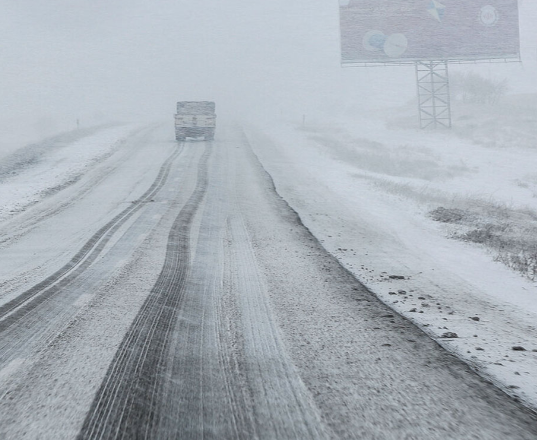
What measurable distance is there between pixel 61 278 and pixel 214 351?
104 inches

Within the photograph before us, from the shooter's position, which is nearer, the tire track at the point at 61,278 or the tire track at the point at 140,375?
the tire track at the point at 140,375

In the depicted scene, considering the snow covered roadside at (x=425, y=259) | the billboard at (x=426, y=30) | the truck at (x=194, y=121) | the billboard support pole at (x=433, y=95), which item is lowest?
the snow covered roadside at (x=425, y=259)

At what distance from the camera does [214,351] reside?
309cm

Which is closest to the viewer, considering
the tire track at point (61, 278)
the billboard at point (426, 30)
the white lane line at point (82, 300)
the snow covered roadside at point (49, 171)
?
the tire track at point (61, 278)

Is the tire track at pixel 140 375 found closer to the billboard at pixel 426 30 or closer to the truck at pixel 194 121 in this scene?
the truck at pixel 194 121

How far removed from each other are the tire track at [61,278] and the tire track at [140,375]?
103 centimetres

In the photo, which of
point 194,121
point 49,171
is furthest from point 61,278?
point 194,121

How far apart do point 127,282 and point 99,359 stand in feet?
5.78

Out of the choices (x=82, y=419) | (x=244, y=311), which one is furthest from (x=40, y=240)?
(x=82, y=419)

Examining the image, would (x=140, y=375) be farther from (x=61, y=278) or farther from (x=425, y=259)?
(x=425, y=259)

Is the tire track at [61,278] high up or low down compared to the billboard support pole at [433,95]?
down

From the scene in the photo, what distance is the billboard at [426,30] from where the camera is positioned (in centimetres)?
3256

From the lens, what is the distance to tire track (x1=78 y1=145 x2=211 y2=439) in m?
2.21

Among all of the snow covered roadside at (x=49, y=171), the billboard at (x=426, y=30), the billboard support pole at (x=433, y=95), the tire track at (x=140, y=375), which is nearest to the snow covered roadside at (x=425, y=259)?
the tire track at (x=140, y=375)
